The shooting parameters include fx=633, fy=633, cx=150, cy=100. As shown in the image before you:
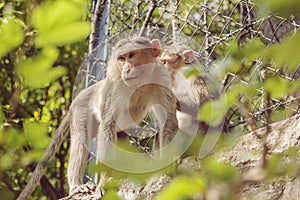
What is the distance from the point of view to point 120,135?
4.55 meters

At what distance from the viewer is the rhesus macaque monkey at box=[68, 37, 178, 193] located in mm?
4355

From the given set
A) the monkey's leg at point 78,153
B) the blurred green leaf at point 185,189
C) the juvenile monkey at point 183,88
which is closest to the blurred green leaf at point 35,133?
the blurred green leaf at point 185,189

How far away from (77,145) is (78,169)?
0.20 meters

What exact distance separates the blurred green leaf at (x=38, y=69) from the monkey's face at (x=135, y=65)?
130 inches

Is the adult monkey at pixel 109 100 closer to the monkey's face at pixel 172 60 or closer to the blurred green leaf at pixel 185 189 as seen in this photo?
the monkey's face at pixel 172 60

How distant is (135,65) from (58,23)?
11.9 feet

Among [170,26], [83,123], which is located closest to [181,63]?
[170,26]

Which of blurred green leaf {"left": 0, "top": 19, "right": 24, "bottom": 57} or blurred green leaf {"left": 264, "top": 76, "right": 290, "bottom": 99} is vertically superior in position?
blurred green leaf {"left": 0, "top": 19, "right": 24, "bottom": 57}

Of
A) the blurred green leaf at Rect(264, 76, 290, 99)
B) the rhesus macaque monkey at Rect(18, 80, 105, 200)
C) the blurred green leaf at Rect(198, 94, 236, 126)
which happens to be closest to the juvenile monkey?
the rhesus macaque monkey at Rect(18, 80, 105, 200)

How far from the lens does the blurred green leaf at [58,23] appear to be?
80 cm

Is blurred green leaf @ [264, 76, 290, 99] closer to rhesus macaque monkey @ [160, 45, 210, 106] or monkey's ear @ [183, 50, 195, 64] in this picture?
monkey's ear @ [183, 50, 195, 64]

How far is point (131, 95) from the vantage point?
4535 millimetres

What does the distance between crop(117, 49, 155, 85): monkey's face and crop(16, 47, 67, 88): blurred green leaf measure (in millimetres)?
3304

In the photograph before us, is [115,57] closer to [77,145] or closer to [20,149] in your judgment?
[77,145]
